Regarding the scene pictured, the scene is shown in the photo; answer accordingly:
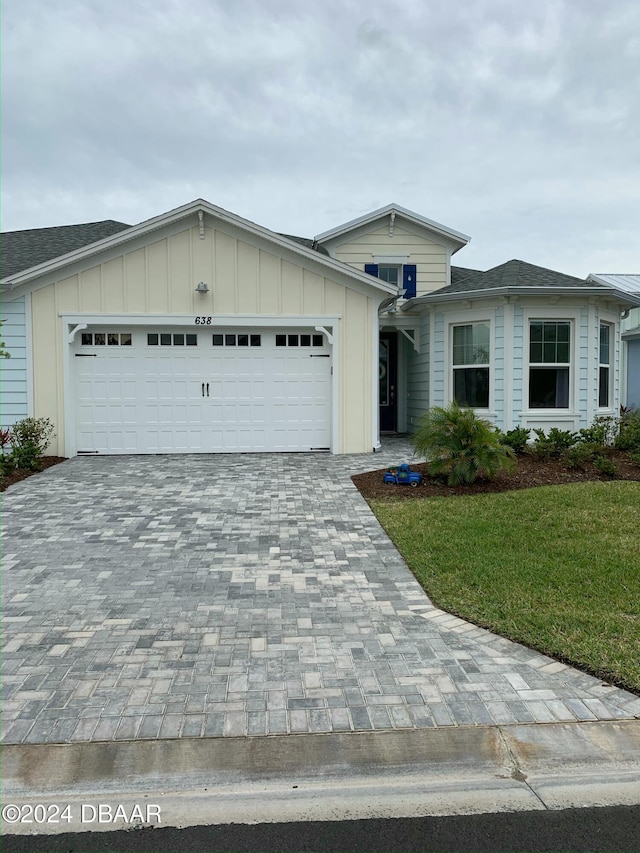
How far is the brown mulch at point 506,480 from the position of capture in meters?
8.20

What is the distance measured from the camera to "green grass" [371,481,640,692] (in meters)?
3.85

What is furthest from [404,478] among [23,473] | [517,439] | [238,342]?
[23,473]

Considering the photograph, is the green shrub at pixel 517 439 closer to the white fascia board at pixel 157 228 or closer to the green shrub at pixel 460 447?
the green shrub at pixel 460 447

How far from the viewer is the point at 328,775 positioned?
8.79 ft

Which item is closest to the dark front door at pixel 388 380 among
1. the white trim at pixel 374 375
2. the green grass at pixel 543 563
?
the white trim at pixel 374 375

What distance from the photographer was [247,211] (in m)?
21.0

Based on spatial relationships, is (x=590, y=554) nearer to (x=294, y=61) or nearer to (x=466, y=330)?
(x=466, y=330)

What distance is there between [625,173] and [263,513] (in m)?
13.2

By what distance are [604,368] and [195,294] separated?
864 cm

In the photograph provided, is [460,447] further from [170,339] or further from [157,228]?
[157,228]

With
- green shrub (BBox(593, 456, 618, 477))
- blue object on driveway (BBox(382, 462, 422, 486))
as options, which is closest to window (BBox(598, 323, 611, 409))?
green shrub (BBox(593, 456, 618, 477))

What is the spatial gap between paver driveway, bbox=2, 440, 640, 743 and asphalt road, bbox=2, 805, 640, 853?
1.83ft

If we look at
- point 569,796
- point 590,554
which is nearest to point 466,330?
point 590,554

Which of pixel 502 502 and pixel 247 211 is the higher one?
pixel 247 211
